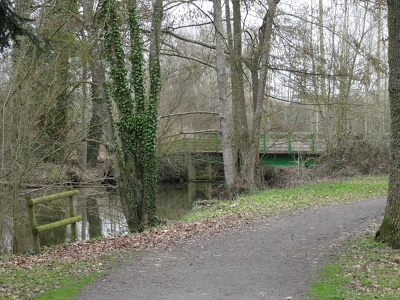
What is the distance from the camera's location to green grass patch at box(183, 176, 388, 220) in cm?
1581

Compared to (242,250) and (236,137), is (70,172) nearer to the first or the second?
(236,137)

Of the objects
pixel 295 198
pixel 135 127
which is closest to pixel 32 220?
pixel 135 127

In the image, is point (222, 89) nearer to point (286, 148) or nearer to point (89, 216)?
point (89, 216)

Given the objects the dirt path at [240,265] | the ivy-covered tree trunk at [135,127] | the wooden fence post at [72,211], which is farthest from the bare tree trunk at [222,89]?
the wooden fence post at [72,211]

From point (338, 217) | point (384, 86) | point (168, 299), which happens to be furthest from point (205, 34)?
point (384, 86)

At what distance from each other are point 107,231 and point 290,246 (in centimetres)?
1049

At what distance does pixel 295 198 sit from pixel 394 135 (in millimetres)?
8955

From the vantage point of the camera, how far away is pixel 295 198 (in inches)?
704

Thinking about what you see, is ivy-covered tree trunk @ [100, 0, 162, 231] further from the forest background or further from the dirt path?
the dirt path

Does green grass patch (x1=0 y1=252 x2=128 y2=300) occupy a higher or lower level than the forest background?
lower

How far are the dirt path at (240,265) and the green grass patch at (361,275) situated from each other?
0.90ft

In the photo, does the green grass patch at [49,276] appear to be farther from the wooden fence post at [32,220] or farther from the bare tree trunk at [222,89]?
the bare tree trunk at [222,89]

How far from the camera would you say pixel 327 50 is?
25.0 m

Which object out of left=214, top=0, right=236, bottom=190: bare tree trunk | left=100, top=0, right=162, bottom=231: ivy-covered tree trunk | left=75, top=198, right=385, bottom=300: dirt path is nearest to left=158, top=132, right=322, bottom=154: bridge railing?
left=214, top=0, right=236, bottom=190: bare tree trunk
